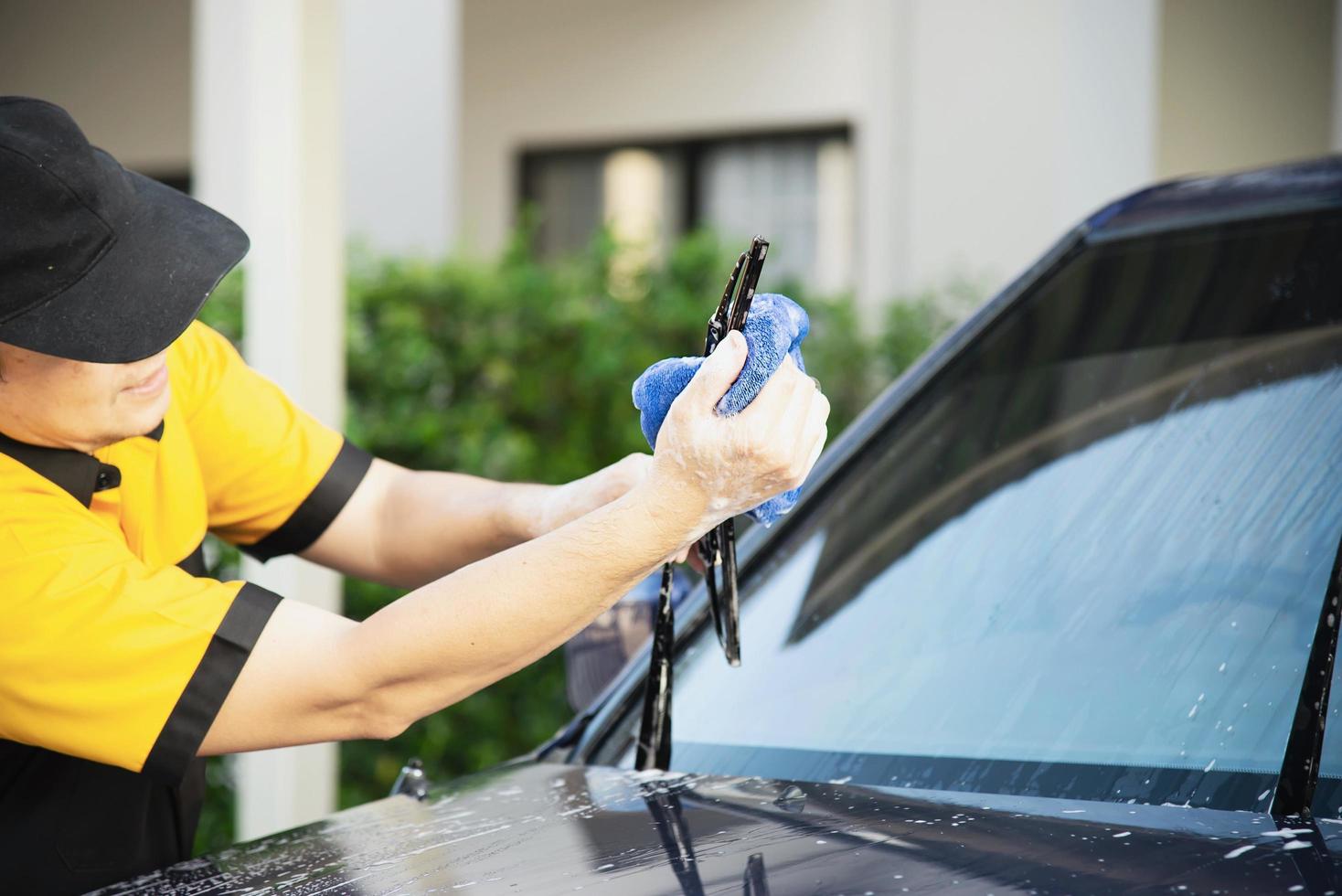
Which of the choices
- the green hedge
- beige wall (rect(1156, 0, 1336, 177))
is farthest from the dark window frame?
the green hedge

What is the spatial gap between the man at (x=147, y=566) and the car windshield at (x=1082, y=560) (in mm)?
360

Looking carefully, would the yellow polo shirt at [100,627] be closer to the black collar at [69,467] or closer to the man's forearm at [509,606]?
the black collar at [69,467]

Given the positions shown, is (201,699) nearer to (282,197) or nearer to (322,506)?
(322,506)

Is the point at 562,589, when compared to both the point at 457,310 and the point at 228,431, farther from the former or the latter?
the point at 457,310

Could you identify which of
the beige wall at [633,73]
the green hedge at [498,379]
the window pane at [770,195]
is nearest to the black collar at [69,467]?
the green hedge at [498,379]

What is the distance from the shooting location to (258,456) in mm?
1869

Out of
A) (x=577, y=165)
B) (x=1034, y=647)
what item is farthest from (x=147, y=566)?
(x=577, y=165)

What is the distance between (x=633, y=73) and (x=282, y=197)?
14.4 feet

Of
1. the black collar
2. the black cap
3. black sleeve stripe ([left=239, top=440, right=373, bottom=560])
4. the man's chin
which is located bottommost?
black sleeve stripe ([left=239, top=440, right=373, bottom=560])

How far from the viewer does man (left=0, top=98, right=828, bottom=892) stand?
50.1 inches

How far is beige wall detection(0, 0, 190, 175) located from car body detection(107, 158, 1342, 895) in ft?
19.5

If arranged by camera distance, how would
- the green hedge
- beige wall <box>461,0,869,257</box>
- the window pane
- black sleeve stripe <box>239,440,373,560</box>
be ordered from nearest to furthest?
black sleeve stripe <box>239,440,373,560</box> < the green hedge < beige wall <box>461,0,869,257</box> < the window pane

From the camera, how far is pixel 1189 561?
1569 mm

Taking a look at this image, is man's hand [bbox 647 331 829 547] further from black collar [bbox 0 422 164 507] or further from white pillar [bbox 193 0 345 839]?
white pillar [bbox 193 0 345 839]
